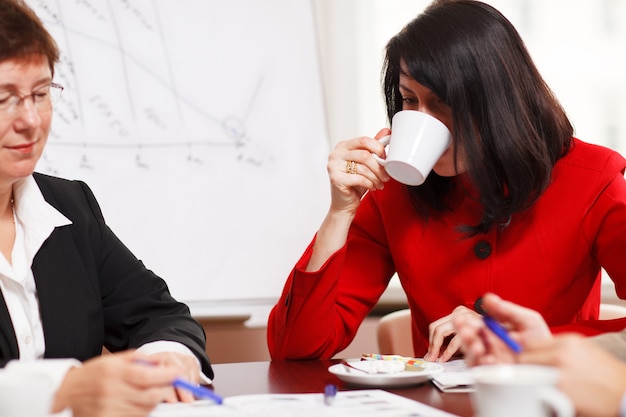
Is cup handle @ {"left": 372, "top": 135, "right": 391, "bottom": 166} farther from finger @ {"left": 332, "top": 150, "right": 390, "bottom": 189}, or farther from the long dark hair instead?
the long dark hair

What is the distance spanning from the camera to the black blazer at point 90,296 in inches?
51.6

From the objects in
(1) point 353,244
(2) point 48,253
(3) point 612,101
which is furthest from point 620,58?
(2) point 48,253

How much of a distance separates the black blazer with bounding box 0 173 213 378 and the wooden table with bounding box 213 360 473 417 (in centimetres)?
7

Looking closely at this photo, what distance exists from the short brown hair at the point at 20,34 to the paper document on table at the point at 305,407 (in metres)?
0.61

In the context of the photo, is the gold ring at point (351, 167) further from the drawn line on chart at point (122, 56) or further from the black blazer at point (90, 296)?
the drawn line on chart at point (122, 56)

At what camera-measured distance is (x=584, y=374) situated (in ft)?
2.55

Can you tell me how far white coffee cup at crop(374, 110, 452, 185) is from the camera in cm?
134

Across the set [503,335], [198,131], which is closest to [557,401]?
[503,335]

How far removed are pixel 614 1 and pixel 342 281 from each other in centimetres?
138

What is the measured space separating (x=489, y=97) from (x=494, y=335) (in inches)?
27.0

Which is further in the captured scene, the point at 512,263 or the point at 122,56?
the point at 122,56

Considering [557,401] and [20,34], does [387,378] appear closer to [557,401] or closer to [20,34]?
[557,401]

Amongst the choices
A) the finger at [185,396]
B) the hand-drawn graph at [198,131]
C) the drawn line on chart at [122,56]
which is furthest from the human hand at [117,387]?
the drawn line on chart at [122,56]

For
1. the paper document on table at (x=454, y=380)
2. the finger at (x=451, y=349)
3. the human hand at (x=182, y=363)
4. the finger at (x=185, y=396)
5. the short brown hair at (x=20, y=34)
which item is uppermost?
the short brown hair at (x=20, y=34)
